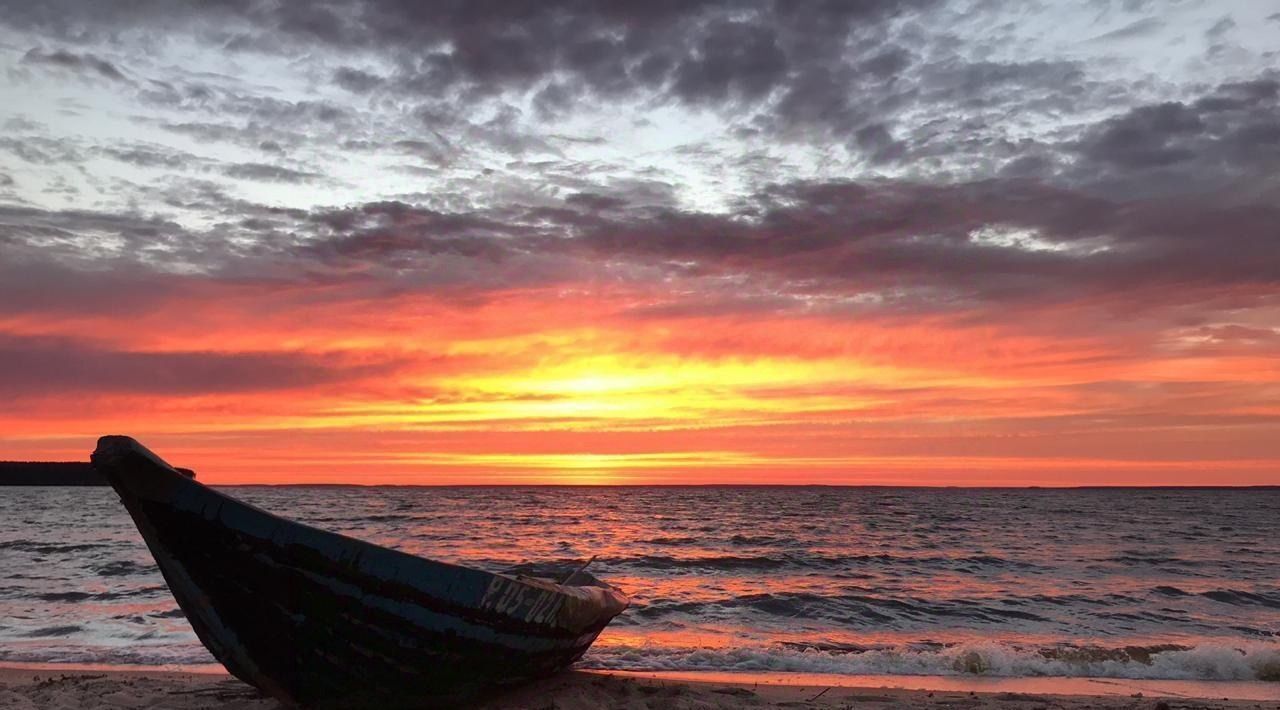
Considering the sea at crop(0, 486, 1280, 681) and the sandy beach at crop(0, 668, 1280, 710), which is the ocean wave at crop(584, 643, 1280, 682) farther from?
the sandy beach at crop(0, 668, 1280, 710)

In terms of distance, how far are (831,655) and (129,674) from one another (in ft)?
28.9

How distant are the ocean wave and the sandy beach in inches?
49.2

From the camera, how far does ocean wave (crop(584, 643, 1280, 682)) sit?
36.1ft

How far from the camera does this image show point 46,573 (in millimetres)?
20781

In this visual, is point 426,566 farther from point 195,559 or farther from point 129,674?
point 129,674

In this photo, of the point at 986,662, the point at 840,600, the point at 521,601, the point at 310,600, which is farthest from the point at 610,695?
the point at 840,600

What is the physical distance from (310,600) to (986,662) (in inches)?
354

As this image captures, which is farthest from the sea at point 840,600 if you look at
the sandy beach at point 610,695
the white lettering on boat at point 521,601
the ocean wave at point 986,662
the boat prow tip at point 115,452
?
the boat prow tip at point 115,452

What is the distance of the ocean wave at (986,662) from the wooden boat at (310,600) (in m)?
4.65

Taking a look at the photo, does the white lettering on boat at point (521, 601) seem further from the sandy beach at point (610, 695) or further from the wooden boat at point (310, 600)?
the sandy beach at point (610, 695)

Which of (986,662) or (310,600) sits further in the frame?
(986,662)

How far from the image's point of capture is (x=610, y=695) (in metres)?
8.34

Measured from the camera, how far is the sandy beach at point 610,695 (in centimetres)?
784

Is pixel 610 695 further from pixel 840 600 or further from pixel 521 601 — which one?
pixel 840 600
